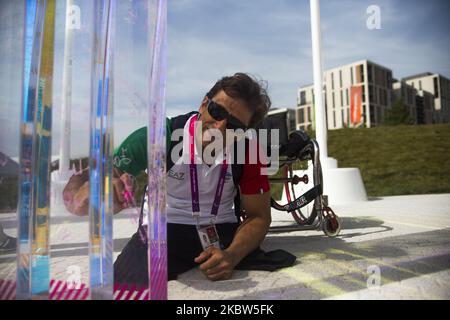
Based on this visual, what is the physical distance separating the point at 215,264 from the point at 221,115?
2.45ft

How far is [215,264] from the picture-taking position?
1680 millimetres

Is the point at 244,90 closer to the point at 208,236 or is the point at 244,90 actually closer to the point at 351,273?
the point at 208,236

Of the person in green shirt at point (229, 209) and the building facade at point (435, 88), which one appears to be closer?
the person in green shirt at point (229, 209)

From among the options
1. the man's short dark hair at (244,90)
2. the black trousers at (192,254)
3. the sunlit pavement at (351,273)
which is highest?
the man's short dark hair at (244,90)

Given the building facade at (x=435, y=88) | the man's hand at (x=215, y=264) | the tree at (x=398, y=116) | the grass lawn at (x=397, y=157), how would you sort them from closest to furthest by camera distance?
the man's hand at (x=215, y=264)
the grass lawn at (x=397, y=157)
the tree at (x=398, y=116)
the building facade at (x=435, y=88)

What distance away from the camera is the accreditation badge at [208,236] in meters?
1.81

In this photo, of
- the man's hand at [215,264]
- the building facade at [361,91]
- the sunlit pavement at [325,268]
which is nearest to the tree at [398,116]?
the building facade at [361,91]

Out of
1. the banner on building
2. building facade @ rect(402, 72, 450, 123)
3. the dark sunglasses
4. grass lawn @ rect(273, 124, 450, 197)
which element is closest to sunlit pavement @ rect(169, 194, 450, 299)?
the dark sunglasses

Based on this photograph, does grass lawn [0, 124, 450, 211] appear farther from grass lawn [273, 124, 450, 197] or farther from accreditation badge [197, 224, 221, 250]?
accreditation badge [197, 224, 221, 250]

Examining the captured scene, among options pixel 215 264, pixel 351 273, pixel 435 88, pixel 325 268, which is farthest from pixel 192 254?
pixel 435 88

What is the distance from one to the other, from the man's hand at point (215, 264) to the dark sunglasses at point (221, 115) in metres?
0.64

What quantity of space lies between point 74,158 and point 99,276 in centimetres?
43

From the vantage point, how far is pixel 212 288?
161cm

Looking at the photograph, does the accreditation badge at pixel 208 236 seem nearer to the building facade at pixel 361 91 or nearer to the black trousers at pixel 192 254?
the black trousers at pixel 192 254
